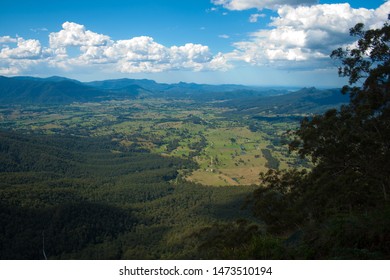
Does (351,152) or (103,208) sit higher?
(351,152)

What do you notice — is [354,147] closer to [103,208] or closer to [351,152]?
[351,152]

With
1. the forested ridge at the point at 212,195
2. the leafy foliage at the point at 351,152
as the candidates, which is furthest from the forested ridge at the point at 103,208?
the leafy foliage at the point at 351,152

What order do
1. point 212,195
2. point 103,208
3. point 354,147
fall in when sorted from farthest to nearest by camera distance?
point 212,195
point 103,208
point 354,147

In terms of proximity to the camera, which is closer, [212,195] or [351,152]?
[351,152]

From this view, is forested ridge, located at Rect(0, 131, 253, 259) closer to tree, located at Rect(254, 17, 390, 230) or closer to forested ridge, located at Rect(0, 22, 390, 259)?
forested ridge, located at Rect(0, 22, 390, 259)

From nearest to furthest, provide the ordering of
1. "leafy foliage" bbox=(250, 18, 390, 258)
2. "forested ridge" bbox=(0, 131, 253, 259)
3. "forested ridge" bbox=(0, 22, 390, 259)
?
"forested ridge" bbox=(0, 22, 390, 259), "leafy foliage" bbox=(250, 18, 390, 258), "forested ridge" bbox=(0, 131, 253, 259)

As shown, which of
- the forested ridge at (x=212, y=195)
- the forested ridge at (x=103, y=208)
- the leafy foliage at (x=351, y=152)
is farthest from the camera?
the forested ridge at (x=103, y=208)

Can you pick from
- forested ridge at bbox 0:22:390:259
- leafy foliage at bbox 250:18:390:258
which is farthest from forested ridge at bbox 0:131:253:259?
leafy foliage at bbox 250:18:390:258

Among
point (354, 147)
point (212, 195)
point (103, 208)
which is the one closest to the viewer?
A: point (354, 147)

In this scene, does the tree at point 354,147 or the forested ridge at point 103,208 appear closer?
the tree at point 354,147

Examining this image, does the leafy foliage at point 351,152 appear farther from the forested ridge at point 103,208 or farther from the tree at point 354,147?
the forested ridge at point 103,208

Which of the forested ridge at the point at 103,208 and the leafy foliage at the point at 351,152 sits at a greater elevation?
the leafy foliage at the point at 351,152

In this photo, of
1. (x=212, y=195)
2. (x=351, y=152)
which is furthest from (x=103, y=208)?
(x=351, y=152)
